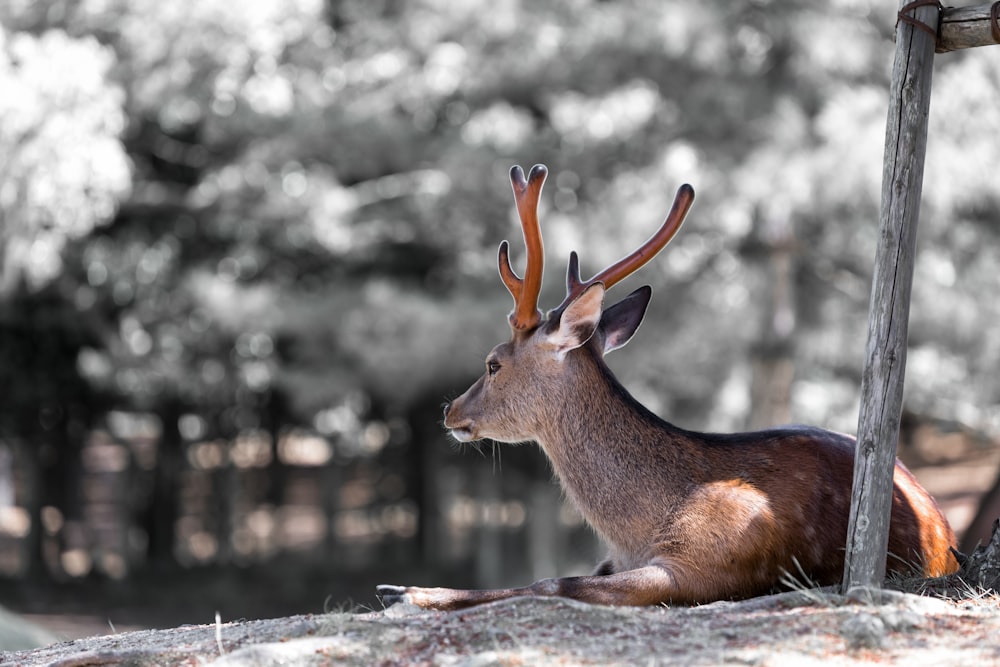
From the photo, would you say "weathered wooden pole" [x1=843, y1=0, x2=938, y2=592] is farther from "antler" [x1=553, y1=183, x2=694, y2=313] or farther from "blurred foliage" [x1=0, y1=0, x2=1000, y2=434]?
"blurred foliage" [x1=0, y1=0, x2=1000, y2=434]

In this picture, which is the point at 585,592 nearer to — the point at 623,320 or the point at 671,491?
the point at 671,491

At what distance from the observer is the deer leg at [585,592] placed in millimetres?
4508

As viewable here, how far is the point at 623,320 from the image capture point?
210 inches

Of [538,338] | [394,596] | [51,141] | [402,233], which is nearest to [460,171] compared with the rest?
[402,233]

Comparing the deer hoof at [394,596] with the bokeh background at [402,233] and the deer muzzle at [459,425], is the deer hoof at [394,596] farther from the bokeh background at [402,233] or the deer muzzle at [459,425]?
the bokeh background at [402,233]

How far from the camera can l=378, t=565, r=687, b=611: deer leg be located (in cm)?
451

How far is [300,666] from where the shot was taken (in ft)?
12.8

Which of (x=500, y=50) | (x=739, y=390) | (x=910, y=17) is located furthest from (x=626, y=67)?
(x=910, y=17)

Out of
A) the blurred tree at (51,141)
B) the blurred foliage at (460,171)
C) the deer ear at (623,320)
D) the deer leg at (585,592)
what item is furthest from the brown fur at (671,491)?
the blurred tree at (51,141)

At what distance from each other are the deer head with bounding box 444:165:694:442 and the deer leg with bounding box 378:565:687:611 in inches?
31.6

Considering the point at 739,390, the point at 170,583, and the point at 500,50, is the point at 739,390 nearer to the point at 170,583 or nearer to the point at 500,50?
the point at 500,50

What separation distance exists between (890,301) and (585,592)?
4.85ft

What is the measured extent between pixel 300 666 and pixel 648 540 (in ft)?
4.84

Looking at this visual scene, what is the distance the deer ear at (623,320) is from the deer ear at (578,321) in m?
0.24
